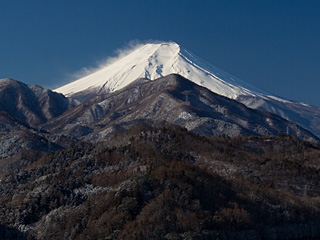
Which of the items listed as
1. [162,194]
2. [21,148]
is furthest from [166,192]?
[21,148]

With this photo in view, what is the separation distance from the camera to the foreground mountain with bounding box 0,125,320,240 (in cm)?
7069

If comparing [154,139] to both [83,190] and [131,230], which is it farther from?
[131,230]

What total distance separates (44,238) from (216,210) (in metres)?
21.6

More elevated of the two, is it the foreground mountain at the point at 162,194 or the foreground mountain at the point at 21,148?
the foreground mountain at the point at 21,148

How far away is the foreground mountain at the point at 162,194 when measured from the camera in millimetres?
70688

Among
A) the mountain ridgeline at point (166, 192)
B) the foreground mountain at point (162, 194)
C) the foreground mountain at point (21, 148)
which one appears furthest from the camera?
the foreground mountain at point (21, 148)

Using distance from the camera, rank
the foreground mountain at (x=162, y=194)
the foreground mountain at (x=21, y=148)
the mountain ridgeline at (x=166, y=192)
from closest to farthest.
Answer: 1. the foreground mountain at (x=162, y=194)
2. the mountain ridgeline at (x=166, y=192)
3. the foreground mountain at (x=21, y=148)

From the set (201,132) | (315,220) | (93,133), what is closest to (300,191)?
(315,220)

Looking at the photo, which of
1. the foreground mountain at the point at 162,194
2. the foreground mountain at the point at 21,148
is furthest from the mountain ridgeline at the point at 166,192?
the foreground mountain at the point at 21,148

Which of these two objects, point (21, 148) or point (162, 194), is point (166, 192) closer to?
point (162, 194)

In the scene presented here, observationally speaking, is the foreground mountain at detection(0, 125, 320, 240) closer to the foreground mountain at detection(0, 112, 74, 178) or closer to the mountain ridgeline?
the mountain ridgeline

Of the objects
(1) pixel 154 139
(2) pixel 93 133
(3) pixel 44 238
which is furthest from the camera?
(2) pixel 93 133

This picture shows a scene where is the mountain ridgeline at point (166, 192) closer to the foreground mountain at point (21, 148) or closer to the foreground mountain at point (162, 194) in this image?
the foreground mountain at point (162, 194)

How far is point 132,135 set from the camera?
115 meters
